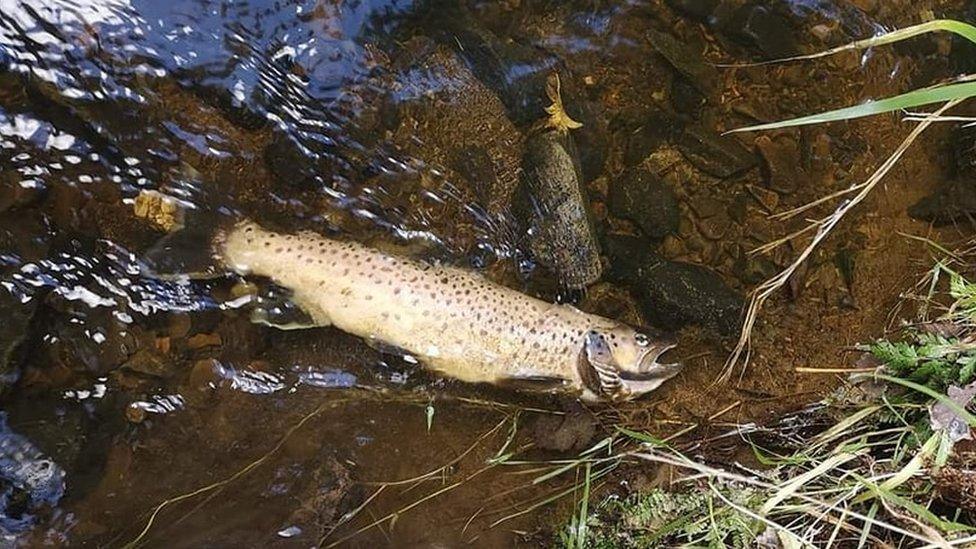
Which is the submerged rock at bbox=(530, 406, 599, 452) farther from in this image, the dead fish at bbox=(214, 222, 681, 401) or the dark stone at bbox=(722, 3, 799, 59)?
the dark stone at bbox=(722, 3, 799, 59)

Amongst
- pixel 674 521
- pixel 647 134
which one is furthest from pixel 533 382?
pixel 647 134

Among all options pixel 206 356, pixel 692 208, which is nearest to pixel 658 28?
pixel 692 208

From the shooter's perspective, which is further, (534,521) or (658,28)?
(658,28)

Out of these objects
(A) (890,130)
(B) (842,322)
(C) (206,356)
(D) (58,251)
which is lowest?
(B) (842,322)

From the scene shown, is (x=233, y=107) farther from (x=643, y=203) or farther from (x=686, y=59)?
(x=686, y=59)

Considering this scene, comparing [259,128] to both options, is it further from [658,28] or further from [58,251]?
[658,28]

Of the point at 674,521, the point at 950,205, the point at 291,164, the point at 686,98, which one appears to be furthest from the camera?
the point at 950,205

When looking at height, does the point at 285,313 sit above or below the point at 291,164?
below

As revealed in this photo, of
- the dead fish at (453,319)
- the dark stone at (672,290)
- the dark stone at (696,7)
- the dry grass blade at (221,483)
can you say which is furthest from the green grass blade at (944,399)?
the dry grass blade at (221,483)
